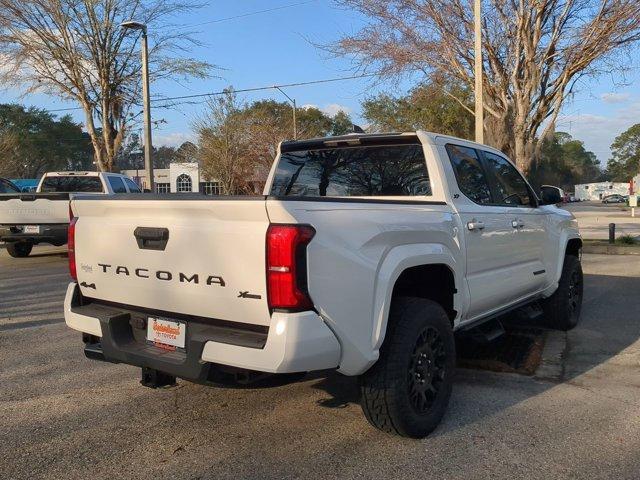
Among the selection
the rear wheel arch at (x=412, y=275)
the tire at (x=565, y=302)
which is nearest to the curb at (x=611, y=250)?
the tire at (x=565, y=302)

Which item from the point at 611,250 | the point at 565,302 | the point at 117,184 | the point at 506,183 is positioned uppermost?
the point at 117,184

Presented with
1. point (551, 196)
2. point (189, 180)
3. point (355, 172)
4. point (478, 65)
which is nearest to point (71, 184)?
point (478, 65)

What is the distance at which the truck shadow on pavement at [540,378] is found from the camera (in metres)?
4.21

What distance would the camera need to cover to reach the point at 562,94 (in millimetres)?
14719

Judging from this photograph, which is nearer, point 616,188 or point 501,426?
point 501,426

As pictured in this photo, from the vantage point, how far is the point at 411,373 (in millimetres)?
3602

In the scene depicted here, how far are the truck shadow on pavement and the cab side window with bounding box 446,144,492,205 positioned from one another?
148 centimetres

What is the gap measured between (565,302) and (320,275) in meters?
4.29

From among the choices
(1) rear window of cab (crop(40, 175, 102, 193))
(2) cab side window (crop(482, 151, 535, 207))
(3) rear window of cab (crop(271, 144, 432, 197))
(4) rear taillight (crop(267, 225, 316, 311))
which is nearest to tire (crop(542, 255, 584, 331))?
(2) cab side window (crop(482, 151, 535, 207))

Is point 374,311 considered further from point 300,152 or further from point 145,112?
point 145,112

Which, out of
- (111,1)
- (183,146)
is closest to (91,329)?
(111,1)

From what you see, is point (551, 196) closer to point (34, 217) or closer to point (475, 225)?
point (475, 225)

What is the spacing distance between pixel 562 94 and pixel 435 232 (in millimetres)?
12658

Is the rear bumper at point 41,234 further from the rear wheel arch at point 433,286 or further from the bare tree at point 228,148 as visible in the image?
the bare tree at point 228,148
